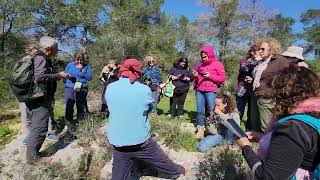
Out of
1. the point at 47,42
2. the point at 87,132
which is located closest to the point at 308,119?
the point at 47,42

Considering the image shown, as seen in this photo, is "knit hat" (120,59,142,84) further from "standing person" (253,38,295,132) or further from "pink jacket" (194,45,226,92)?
"pink jacket" (194,45,226,92)

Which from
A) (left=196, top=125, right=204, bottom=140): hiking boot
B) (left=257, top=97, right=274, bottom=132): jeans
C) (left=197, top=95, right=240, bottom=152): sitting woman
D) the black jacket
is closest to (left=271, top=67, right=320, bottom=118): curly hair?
the black jacket

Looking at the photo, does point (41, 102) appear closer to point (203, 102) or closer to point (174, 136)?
point (174, 136)

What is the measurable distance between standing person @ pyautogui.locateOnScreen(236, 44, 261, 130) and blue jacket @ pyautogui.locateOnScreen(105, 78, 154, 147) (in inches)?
73.3

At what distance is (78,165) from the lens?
5664mm

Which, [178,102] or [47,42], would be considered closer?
[47,42]

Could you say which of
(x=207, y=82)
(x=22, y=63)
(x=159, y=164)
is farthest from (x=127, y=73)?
(x=207, y=82)

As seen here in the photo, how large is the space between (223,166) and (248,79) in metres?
1.98

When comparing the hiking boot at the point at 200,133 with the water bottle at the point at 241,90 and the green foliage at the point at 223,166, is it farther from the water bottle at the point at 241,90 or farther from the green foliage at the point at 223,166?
the green foliage at the point at 223,166

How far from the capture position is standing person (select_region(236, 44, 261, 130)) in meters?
5.92

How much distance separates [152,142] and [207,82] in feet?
9.14

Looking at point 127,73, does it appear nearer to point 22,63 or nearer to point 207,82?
point 22,63

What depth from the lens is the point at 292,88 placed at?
2354mm

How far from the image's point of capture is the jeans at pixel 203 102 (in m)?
7.11
